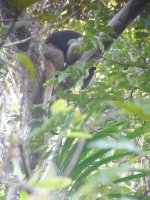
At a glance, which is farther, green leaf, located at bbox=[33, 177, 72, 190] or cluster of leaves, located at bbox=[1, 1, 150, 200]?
cluster of leaves, located at bbox=[1, 1, 150, 200]

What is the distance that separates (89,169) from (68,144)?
6.2 inches

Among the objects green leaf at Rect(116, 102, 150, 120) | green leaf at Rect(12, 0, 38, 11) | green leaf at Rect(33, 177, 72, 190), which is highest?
green leaf at Rect(12, 0, 38, 11)

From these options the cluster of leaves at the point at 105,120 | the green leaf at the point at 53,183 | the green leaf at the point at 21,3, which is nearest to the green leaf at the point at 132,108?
the green leaf at the point at 53,183

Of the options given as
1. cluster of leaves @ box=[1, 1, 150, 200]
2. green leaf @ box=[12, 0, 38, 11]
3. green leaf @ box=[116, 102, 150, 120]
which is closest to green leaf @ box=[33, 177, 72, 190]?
green leaf @ box=[116, 102, 150, 120]

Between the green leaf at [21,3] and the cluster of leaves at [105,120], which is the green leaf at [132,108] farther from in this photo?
the cluster of leaves at [105,120]

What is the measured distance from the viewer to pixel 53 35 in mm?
4688

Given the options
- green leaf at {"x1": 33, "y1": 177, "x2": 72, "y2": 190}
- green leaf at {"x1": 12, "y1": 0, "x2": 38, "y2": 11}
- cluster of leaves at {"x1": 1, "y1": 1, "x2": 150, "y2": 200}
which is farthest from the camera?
cluster of leaves at {"x1": 1, "y1": 1, "x2": 150, "y2": 200}

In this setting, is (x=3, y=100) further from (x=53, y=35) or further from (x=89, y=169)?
(x=89, y=169)

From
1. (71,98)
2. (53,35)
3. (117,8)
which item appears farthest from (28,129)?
(53,35)

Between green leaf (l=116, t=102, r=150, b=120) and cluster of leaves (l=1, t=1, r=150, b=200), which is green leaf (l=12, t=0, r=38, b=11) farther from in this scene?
cluster of leaves (l=1, t=1, r=150, b=200)

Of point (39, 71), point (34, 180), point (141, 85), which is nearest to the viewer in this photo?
point (34, 180)

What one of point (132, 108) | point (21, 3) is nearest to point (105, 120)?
point (21, 3)

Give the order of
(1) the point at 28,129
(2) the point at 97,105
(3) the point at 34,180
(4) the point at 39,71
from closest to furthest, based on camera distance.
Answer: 1. (3) the point at 34,180
2. (2) the point at 97,105
3. (1) the point at 28,129
4. (4) the point at 39,71

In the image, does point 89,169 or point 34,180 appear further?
point 89,169
